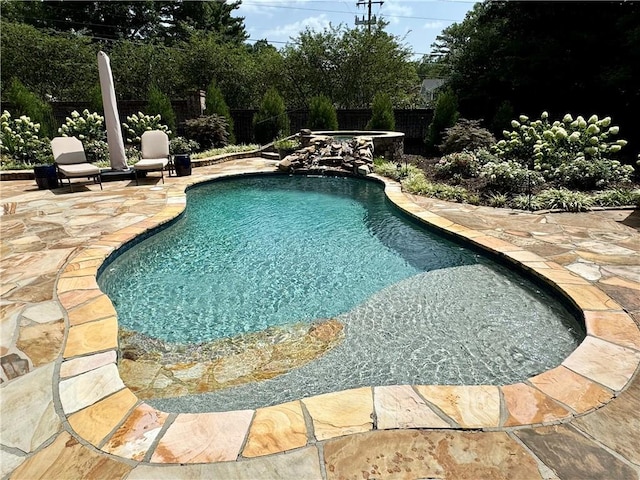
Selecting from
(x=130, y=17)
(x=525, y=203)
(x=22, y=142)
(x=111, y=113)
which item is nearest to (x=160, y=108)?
(x=22, y=142)

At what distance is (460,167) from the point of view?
7.91 metres

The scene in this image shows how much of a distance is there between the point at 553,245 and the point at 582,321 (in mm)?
1672

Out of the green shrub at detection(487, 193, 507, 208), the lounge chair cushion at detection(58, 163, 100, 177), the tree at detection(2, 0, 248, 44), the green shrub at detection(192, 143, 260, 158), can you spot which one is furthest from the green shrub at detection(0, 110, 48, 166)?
the tree at detection(2, 0, 248, 44)

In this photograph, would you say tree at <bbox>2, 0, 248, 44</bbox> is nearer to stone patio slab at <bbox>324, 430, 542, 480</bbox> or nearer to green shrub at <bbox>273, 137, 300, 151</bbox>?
green shrub at <bbox>273, 137, 300, 151</bbox>

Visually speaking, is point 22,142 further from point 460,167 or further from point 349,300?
point 460,167

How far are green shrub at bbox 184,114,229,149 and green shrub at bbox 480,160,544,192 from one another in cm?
862

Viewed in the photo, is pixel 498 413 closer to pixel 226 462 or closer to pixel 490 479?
pixel 490 479

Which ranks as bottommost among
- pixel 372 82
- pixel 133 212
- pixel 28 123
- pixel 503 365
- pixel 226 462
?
pixel 503 365

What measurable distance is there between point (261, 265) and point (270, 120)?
987 cm

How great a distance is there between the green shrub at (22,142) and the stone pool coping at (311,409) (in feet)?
30.0

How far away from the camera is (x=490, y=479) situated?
5.18ft

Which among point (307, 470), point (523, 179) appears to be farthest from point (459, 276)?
point (523, 179)

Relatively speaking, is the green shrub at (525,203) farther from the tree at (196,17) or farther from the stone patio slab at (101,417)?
the tree at (196,17)

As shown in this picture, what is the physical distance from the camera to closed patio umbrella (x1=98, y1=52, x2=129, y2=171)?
740 cm
